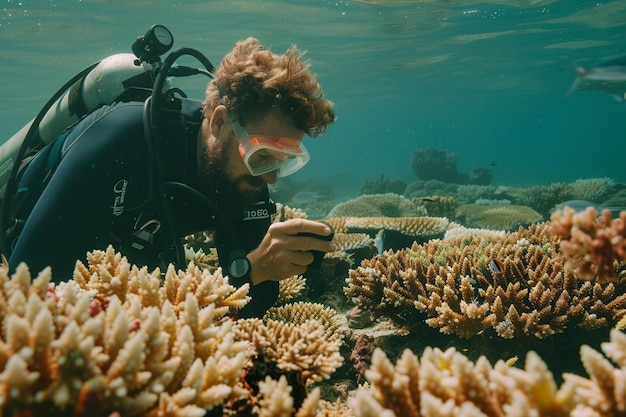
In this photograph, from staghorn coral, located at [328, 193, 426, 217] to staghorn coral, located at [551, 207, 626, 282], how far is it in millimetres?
9297

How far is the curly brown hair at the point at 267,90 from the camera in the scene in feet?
11.6

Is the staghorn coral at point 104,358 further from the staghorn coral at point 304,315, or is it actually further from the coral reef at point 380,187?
the coral reef at point 380,187

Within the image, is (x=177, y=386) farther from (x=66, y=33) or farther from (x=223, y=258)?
(x=66, y=33)

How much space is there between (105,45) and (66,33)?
3.44 metres

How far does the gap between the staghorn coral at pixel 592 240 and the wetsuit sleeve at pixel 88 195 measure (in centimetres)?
313

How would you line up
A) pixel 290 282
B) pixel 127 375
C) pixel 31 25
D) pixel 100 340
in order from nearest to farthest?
1. pixel 127 375
2. pixel 100 340
3. pixel 290 282
4. pixel 31 25

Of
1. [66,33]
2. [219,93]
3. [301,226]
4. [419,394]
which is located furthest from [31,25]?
[419,394]

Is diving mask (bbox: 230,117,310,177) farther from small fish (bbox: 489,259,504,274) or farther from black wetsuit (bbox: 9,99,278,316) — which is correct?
small fish (bbox: 489,259,504,274)

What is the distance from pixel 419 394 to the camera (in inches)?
60.9

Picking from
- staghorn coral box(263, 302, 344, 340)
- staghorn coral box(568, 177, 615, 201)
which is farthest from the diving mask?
staghorn coral box(568, 177, 615, 201)

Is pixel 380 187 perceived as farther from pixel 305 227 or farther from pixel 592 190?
pixel 305 227

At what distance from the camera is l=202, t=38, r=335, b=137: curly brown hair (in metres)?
3.53

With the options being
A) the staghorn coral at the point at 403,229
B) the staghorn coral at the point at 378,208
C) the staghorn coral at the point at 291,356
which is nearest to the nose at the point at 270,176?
the staghorn coral at the point at 291,356

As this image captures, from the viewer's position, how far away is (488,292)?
327 centimetres
